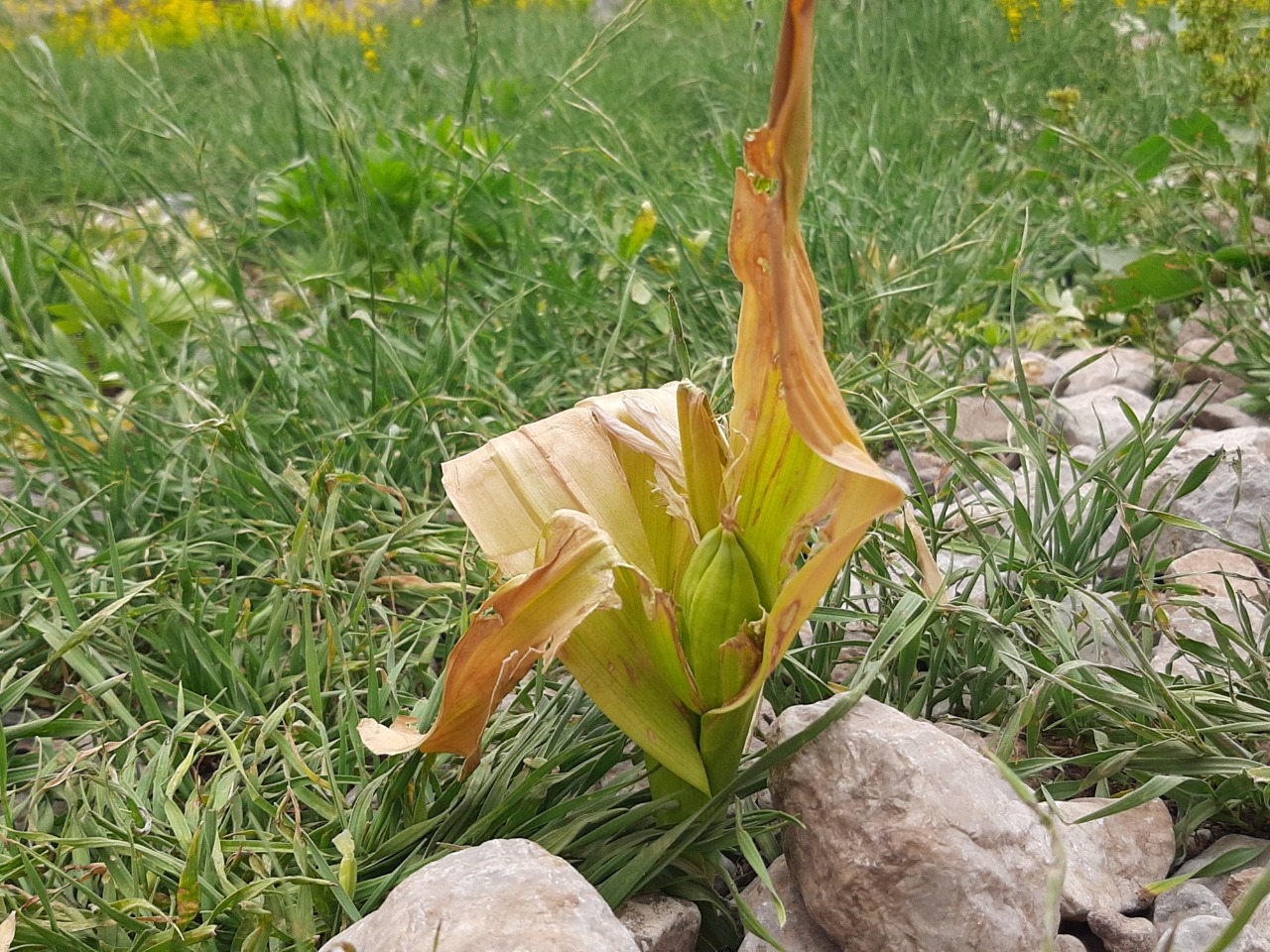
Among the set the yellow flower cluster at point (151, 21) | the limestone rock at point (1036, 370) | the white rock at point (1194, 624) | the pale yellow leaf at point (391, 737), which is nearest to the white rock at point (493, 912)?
the pale yellow leaf at point (391, 737)

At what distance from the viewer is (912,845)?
847mm

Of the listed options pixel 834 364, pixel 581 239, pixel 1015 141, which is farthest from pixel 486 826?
pixel 1015 141

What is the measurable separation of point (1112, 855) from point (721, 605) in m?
0.45

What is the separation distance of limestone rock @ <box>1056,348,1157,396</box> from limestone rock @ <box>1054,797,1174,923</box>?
1.15 m

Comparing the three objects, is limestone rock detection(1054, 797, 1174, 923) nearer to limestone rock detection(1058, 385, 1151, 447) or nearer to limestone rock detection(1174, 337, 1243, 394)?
limestone rock detection(1058, 385, 1151, 447)

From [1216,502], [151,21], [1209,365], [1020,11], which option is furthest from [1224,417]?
[151,21]

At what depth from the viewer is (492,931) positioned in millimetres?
774

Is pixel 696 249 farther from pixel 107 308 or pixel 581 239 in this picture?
pixel 107 308

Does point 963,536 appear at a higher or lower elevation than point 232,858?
higher

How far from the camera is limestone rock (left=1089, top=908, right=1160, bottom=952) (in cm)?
90

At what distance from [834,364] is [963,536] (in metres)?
0.62

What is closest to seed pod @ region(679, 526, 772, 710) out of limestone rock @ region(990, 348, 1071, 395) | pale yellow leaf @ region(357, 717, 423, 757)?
pale yellow leaf @ region(357, 717, 423, 757)

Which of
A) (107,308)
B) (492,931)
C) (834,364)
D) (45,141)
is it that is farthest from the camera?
(45,141)

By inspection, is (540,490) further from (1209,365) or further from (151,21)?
(151,21)
